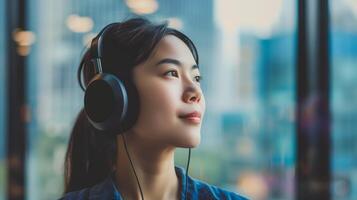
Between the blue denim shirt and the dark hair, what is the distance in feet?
0.13

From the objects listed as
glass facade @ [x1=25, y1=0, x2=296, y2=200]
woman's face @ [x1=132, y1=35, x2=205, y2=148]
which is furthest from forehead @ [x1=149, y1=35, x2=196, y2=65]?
glass facade @ [x1=25, y1=0, x2=296, y2=200]

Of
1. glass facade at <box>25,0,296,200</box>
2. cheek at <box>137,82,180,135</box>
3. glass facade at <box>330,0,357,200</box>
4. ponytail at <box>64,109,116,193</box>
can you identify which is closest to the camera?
cheek at <box>137,82,180,135</box>

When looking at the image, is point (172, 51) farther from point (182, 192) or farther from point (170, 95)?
point (182, 192)

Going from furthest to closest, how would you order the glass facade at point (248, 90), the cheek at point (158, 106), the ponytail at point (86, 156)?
1. the glass facade at point (248, 90)
2. the ponytail at point (86, 156)
3. the cheek at point (158, 106)

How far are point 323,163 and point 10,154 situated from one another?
1.46m

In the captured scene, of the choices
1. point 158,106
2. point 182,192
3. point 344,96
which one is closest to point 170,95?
point 158,106

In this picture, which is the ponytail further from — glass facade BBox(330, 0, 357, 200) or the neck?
glass facade BBox(330, 0, 357, 200)

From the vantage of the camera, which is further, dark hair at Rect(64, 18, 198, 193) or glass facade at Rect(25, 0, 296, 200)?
glass facade at Rect(25, 0, 296, 200)

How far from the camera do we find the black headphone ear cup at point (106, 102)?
64cm

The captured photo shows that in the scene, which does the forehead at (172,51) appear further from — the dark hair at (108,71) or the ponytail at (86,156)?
the ponytail at (86,156)

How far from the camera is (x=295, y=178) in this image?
6.71 feet

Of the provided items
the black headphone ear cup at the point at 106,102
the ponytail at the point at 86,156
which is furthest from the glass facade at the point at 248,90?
the black headphone ear cup at the point at 106,102

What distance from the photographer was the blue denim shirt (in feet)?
2.24

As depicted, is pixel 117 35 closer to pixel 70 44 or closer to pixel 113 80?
pixel 113 80
